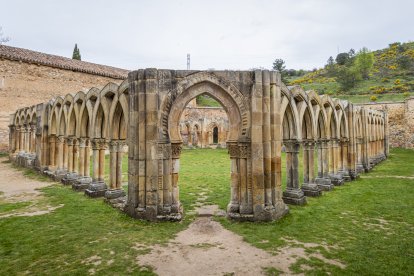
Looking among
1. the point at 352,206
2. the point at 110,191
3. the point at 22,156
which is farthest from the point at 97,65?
the point at 352,206

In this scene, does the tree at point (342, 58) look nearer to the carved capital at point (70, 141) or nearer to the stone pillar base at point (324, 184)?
the stone pillar base at point (324, 184)

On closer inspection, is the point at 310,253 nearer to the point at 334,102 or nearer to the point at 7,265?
the point at 7,265

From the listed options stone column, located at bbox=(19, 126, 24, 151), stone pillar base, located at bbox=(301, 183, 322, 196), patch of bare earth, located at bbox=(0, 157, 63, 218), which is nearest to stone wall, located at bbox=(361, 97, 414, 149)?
stone pillar base, located at bbox=(301, 183, 322, 196)

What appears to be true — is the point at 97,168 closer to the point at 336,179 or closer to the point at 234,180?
the point at 234,180

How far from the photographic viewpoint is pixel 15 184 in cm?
1280

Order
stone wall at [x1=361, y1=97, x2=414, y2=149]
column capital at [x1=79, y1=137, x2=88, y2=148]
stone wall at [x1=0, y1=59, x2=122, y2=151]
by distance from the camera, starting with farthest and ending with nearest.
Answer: stone wall at [x1=361, y1=97, x2=414, y2=149]
stone wall at [x1=0, y1=59, x2=122, y2=151]
column capital at [x1=79, y1=137, x2=88, y2=148]

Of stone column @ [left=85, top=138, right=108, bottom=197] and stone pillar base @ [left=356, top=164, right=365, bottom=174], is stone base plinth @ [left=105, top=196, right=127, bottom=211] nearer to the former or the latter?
stone column @ [left=85, top=138, right=108, bottom=197]

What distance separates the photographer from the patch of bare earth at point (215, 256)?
4691 mm

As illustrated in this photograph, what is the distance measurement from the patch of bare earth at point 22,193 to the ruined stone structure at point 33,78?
39.0 feet

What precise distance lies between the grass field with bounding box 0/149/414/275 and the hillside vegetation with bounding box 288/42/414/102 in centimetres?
3866

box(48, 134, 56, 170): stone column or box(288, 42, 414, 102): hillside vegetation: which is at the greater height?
box(288, 42, 414, 102): hillside vegetation

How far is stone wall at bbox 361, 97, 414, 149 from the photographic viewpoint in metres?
30.1

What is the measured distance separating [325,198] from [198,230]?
574 centimetres

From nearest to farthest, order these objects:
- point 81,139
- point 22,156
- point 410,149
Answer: point 81,139
point 22,156
point 410,149
